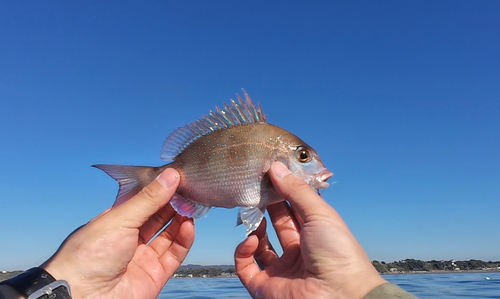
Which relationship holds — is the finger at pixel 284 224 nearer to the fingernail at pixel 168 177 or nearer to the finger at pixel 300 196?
the finger at pixel 300 196

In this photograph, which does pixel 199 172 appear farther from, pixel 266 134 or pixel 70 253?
pixel 70 253

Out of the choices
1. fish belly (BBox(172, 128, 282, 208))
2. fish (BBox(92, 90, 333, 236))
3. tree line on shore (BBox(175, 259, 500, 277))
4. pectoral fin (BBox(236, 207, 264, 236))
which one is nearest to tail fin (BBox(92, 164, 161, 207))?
fish (BBox(92, 90, 333, 236))

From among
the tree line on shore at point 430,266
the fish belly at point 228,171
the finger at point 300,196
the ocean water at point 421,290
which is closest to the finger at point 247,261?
the fish belly at point 228,171

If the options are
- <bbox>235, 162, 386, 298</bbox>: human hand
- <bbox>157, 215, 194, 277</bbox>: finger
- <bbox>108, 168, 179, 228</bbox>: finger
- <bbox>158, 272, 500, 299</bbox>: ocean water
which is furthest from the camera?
<bbox>158, 272, 500, 299</bbox>: ocean water

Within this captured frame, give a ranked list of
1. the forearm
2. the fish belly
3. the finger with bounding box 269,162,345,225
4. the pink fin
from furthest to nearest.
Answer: the pink fin
the fish belly
the finger with bounding box 269,162,345,225
the forearm

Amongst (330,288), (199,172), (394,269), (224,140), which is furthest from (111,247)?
(394,269)

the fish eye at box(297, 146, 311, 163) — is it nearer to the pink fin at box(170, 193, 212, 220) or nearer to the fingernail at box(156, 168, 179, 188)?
the pink fin at box(170, 193, 212, 220)
